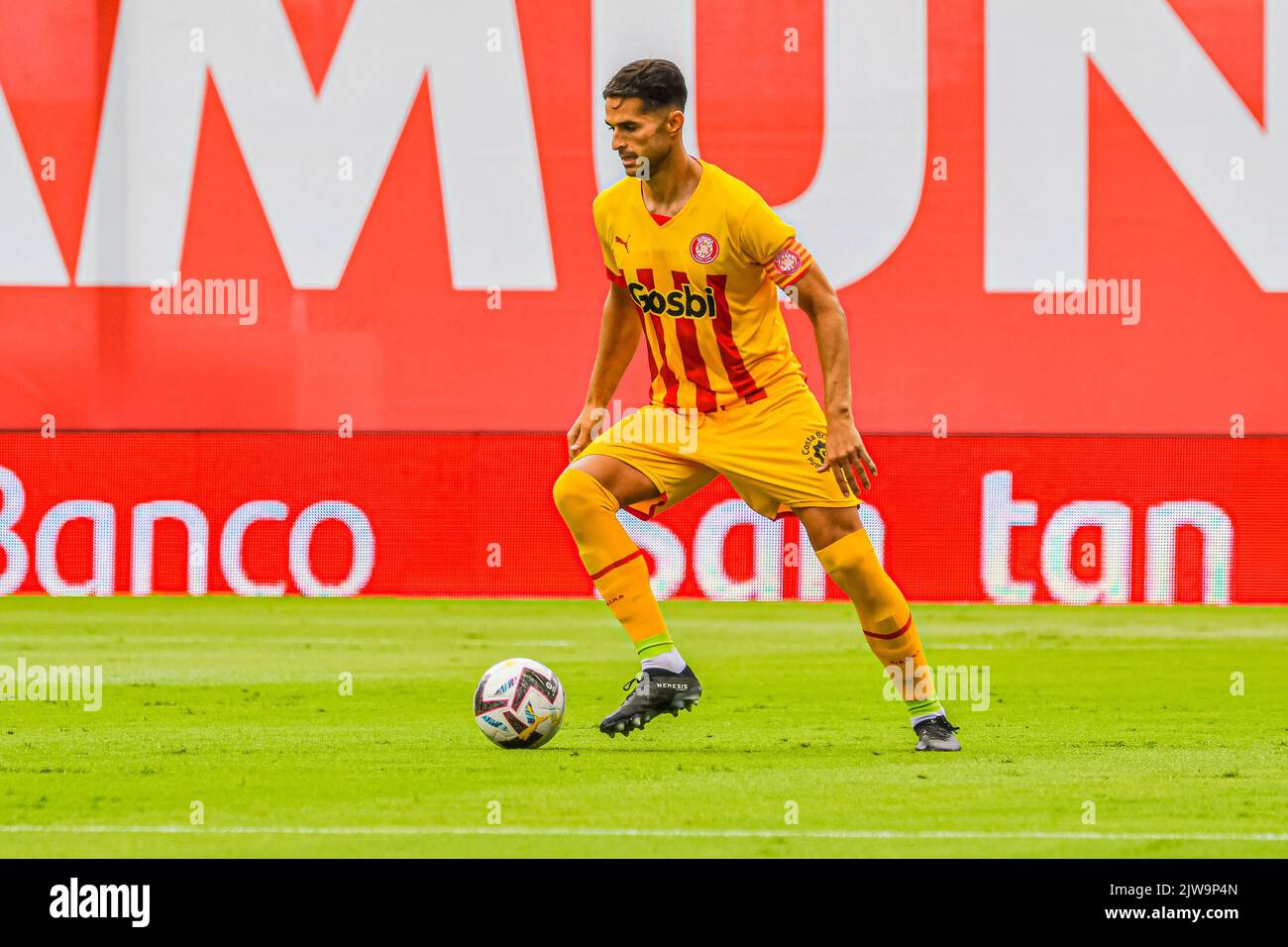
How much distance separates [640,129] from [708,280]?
611mm

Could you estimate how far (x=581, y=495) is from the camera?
680 cm

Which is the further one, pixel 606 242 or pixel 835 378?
pixel 606 242

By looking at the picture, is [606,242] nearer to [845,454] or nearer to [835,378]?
[835,378]

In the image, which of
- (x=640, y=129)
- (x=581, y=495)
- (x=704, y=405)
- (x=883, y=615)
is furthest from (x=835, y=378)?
(x=640, y=129)

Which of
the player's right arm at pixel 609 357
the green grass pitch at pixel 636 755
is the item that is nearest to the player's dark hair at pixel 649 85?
the player's right arm at pixel 609 357

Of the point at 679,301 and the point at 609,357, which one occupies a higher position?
the point at 679,301

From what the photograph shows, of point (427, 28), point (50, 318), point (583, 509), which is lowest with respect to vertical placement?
point (583, 509)

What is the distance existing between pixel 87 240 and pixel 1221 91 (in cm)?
934

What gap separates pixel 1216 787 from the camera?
606 centimetres

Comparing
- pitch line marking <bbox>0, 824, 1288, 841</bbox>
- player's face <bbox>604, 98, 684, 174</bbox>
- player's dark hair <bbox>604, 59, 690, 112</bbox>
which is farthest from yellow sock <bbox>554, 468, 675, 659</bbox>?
pitch line marking <bbox>0, 824, 1288, 841</bbox>

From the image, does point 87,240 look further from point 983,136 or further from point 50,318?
point 983,136

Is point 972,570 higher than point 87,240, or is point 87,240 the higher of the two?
point 87,240

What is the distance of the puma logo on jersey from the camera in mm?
6875

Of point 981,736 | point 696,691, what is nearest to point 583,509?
point 696,691
